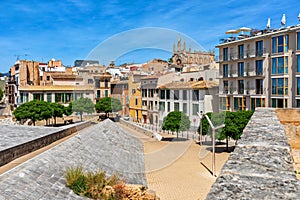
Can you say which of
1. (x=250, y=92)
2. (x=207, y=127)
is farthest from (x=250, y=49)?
(x=207, y=127)

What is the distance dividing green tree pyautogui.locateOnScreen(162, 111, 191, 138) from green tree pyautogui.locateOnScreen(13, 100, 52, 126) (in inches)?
540

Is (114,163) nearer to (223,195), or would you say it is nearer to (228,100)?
(223,195)

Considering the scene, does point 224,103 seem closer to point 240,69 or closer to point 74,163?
point 240,69

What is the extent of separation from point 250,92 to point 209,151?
363 inches

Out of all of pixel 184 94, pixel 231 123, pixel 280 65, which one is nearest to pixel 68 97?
pixel 184 94

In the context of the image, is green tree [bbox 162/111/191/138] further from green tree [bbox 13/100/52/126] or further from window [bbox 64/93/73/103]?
window [bbox 64/93/73/103]

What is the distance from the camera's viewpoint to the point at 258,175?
2236 millimetres

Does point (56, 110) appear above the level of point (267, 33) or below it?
below

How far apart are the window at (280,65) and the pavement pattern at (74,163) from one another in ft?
42.2

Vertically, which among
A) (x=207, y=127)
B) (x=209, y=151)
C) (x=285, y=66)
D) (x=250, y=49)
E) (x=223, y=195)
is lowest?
(x=209, y=151)

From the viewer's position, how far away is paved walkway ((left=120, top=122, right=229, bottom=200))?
34.3ft

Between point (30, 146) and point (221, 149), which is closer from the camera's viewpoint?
point (30, 146)

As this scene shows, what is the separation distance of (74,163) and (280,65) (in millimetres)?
18693

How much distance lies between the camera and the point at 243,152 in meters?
2.95
